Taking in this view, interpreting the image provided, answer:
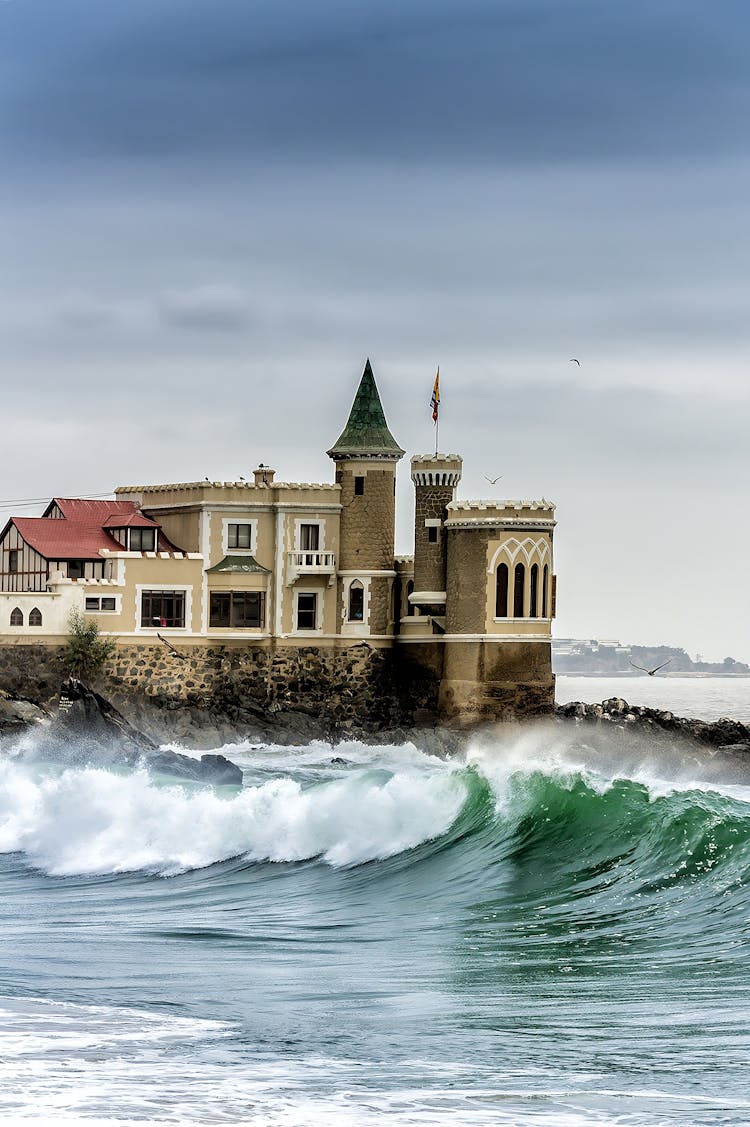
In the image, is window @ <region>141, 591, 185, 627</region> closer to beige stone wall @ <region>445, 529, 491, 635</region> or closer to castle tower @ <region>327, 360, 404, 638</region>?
castle tower @ <region>327, 360, 404, 638</region>

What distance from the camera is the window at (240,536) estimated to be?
2142 inches

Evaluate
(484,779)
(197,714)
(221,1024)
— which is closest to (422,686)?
(197,714)

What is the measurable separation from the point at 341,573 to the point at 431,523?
291 cm

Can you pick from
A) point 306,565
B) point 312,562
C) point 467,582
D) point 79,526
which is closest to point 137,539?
point 79,526

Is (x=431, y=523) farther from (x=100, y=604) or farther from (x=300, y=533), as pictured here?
(x=100, y=604)

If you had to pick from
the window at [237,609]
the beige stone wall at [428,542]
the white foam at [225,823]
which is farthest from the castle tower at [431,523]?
the white foam at [225,823]

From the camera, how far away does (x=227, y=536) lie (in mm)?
54375

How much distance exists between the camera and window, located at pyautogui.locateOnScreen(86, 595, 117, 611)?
52281mm

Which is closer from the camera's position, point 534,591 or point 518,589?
point 518,589

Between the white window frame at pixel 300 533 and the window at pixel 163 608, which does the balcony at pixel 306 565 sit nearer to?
the white window frame at pixel 300 533

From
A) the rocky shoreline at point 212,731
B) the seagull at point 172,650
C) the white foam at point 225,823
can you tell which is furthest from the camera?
the seagull at point 172,650

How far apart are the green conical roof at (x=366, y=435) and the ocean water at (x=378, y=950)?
2427 centimetres

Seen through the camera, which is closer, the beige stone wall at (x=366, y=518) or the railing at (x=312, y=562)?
the railing at (x=312, y=562)

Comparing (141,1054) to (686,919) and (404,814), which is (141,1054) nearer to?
(686,919)
